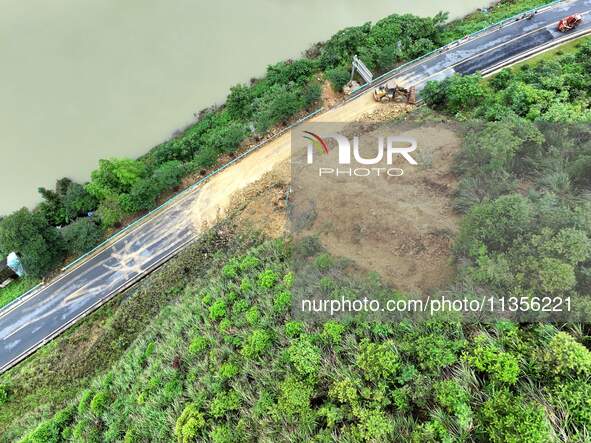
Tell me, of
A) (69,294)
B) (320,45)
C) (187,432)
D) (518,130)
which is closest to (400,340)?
(187,432)

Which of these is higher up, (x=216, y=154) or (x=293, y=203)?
(x=216, y=154)

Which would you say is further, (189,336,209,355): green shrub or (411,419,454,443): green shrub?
(189,336,209,355): green shrub

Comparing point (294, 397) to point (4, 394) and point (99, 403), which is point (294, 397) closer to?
point (99, 403)

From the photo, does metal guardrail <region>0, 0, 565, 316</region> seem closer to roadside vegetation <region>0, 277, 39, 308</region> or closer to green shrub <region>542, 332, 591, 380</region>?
roadside vegetation <region>0, 277, 39, 308</region>

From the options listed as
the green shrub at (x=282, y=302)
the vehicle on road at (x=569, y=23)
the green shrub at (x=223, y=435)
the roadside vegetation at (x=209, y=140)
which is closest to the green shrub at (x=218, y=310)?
the green shrub at (x=282, y=302)

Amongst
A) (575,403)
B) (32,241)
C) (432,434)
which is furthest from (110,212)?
(575,403)

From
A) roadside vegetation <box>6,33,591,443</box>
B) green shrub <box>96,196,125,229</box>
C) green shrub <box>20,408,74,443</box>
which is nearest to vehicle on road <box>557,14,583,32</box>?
roadside vegetation <box>6,33,591,443</box>

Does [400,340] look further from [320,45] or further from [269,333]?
[320,45]

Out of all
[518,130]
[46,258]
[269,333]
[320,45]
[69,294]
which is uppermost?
[320,45]
